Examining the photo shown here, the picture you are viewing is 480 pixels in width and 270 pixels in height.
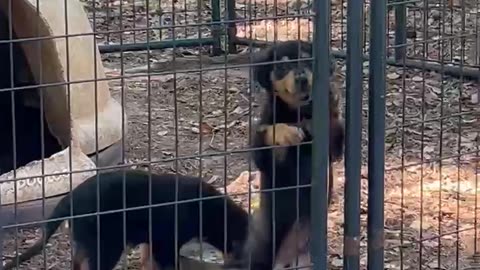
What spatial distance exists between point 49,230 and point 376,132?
1442mm

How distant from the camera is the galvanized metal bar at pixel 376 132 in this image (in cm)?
370

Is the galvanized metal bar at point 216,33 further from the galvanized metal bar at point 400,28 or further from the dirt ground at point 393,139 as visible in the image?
the galvanized metal bar at point 400,28

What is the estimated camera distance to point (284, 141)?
421 cm

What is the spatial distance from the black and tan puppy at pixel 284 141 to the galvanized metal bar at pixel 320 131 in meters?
0.20

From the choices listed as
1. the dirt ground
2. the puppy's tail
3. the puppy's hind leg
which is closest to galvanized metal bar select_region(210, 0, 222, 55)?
the dirt ground

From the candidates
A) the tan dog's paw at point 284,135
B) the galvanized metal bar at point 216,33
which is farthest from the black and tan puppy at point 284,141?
the galvanized metal bar at point 216,33

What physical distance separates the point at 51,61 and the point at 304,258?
1889mm

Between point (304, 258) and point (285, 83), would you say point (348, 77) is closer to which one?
point (285, 83)

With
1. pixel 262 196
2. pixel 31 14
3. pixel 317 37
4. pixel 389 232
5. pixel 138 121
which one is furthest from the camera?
pixel 138 121

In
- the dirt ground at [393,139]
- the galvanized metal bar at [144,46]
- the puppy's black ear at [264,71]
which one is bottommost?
the dirt ground at [393,139]

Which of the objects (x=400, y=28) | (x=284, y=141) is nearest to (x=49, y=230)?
(x=284, y=141)

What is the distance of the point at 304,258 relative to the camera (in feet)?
14.7

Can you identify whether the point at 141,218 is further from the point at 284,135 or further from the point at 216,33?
the point at 216,33

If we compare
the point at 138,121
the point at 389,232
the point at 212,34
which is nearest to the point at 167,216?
the point at 389,232
